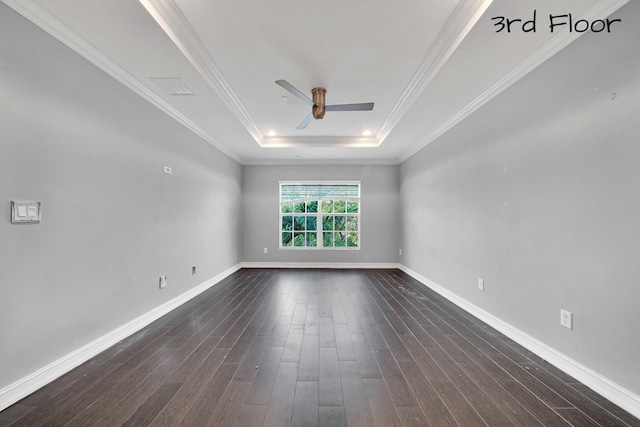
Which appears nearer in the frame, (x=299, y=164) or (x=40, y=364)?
(x=40, y=364)

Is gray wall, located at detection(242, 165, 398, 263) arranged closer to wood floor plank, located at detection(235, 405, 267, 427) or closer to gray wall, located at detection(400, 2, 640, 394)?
gray wall, located at detection(400, 2, 640, 394)

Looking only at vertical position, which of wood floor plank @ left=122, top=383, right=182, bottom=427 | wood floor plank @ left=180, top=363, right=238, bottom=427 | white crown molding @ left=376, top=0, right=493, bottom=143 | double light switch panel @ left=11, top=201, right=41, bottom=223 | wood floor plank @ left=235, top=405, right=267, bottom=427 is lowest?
wood floor plank @ left=122, top=383, right=182, bottom=427

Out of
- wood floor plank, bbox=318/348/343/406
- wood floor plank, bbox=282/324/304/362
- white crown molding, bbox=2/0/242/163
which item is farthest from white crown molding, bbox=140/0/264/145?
wood floor plank, bbox=318/348/343/406

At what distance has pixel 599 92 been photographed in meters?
1.70

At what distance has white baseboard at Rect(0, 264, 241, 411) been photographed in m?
1.56

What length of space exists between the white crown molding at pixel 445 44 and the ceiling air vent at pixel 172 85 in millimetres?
2305

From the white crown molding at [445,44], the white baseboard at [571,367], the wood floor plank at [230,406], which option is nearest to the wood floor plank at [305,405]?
the wood floor plank at [230,406]

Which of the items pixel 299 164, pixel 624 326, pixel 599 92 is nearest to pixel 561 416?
pixel 624 326

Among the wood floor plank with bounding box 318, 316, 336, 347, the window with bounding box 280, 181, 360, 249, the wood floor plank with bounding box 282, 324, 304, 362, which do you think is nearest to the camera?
the wood floor plank with bounding box 282, 324, 304, 362

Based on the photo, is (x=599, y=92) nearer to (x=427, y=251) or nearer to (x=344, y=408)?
(x=344, y=408)

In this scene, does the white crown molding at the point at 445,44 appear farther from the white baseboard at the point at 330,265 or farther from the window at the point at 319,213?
the white baseboard at the point at 330,265

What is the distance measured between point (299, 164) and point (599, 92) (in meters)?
4.80

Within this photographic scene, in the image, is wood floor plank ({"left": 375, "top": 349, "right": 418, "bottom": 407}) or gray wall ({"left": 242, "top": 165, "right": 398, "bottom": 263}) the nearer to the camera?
wood floor plank ({"left": 375, "top": 349, "right": 418, "bottom": 407})

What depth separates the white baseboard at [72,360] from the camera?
1564 mm
